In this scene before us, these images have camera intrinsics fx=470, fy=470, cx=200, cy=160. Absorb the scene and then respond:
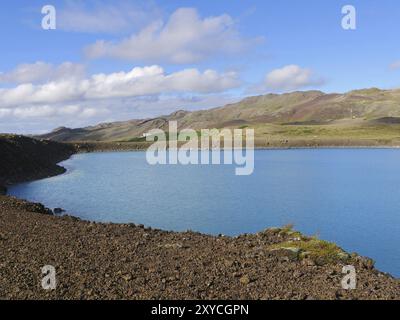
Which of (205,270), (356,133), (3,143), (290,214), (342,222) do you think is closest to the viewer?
(205,270)

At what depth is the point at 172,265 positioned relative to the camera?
687 inches

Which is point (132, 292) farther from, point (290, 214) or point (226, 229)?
point (290, 214)

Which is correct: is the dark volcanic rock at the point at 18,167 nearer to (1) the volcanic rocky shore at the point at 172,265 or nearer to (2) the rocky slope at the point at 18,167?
(2) the rocky slope at the point at 18,167

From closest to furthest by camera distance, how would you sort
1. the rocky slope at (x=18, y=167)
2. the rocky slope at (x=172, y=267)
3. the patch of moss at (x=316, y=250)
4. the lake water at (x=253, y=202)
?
the rocky slope at (x=172, y=267), the patch of moss at (x=316, y=250), the lake water at (x=253, y=202), the rocky slope at (x=18, y=167)

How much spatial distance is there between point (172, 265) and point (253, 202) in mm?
28833

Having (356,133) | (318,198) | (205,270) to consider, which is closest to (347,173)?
(318,198)

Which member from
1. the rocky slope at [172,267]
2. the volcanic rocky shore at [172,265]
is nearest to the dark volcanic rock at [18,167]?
the volcanic rocky shore at [172,265]

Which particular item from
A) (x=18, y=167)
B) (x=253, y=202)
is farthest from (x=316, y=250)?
(x=18, y=167)

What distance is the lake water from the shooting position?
32.4m

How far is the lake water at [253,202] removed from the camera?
32406 mm

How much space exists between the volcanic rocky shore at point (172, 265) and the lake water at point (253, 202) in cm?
682

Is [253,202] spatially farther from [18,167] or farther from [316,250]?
[18,167]
